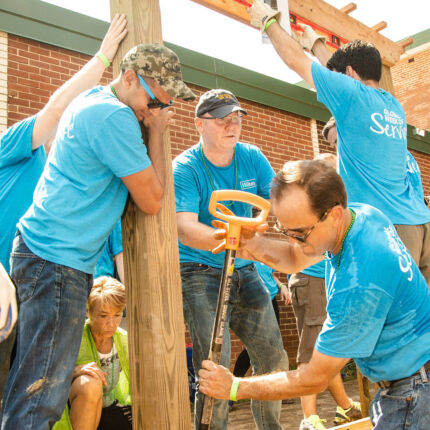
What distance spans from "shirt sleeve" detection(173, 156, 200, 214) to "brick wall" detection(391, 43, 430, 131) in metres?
19.1

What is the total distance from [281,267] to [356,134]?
0.98 meters

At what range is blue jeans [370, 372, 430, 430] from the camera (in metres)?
1.83

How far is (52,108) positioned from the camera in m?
2.46

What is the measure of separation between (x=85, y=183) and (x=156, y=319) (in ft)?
2.04

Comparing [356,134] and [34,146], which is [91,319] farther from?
[356,134]

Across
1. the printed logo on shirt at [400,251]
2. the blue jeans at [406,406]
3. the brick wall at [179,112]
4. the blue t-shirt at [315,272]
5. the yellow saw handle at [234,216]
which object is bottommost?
the blue jeans at [406,406]

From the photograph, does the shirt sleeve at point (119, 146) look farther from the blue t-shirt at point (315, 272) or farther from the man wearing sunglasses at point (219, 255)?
the blue t-shirt at point (315, 272)

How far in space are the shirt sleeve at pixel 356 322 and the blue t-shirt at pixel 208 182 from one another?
117 centimetres

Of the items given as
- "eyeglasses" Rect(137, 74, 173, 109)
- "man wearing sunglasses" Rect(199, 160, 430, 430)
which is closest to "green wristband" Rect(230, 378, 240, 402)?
"man wearing sunglasses" Rect(199, 160, 430, 430)

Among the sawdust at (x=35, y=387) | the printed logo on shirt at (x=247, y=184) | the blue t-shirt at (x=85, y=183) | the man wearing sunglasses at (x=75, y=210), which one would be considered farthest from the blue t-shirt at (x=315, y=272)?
the sawdust at (x=35, y=387)

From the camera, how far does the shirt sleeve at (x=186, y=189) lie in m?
2.90

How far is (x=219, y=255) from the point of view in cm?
294

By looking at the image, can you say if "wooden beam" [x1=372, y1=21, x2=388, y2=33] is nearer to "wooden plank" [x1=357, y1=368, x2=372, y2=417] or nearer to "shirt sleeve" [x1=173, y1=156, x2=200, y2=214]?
"shirt sleeve" [x1=173, y1=156, x2=200, y2=214]

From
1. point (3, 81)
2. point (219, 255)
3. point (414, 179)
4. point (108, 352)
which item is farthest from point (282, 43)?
point (3, 81)
